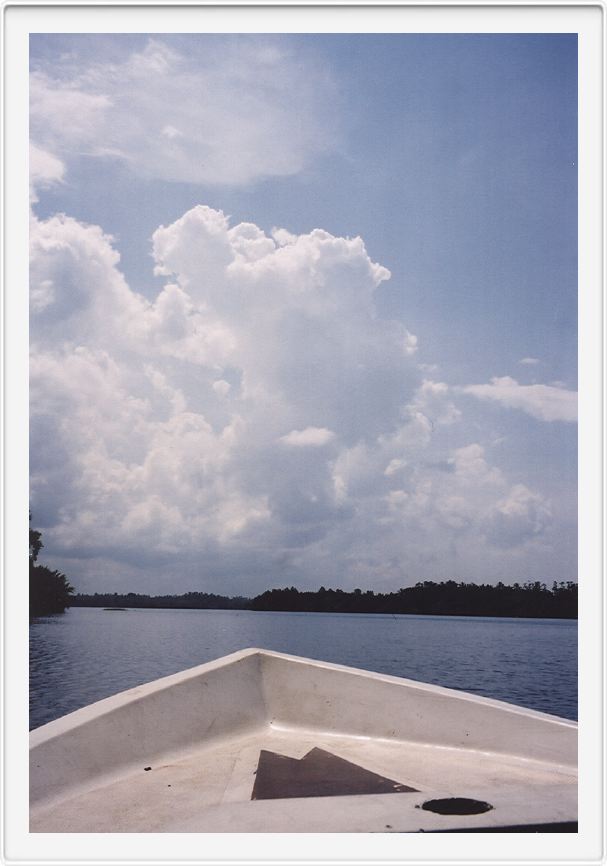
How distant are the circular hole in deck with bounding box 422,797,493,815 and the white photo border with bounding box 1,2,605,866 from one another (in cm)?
30

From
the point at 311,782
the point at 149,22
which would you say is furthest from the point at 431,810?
the point at 149,22

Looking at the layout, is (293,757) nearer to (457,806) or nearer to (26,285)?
(457,806)

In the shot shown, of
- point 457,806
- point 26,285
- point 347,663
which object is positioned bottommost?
point 347,663

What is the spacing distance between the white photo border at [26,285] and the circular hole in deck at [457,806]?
0.30 meters

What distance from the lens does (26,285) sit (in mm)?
2340

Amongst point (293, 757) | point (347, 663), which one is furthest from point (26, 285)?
point (347, 663)

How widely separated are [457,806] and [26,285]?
2.02 m

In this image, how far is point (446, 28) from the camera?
2373mm

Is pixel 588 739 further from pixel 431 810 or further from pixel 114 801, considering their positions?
pixel 114 801

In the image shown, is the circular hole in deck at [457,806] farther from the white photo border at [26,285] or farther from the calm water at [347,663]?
the calm water at [347,663]

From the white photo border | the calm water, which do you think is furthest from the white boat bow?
the calm water

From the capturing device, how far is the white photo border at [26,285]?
2184 mm

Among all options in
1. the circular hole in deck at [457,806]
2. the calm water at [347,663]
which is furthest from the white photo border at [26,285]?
the calm water at [347,663]

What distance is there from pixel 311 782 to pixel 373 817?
116 centimetres
